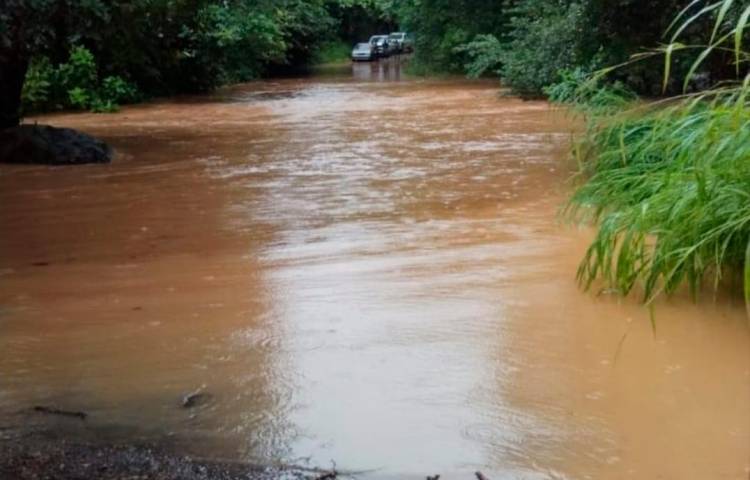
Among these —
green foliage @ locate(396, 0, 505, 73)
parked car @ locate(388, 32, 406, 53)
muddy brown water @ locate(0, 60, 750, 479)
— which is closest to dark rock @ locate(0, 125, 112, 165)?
muddy brown water @ locate(0, 60, 750, 479)

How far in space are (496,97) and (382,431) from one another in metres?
21.6

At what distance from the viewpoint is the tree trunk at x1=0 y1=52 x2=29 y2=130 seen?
1534 centimetres

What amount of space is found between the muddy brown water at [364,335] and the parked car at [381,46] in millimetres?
45692

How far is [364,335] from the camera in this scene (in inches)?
222

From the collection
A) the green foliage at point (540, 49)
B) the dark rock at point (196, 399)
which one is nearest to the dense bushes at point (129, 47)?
the green foliage at point (540, 49)

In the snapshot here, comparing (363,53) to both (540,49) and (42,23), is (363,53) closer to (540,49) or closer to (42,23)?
(540,49)

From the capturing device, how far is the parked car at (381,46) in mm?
56188

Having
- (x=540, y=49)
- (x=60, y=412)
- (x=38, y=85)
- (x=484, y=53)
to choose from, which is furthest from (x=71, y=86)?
(x=60, y=412)

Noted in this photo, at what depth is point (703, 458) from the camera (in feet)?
12.9

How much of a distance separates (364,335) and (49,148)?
9.82m

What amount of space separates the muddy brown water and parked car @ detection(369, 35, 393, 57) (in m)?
45.7

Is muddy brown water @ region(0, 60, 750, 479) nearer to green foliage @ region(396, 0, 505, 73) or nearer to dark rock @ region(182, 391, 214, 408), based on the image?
dark rock @ region(182, 391, 214, 408)

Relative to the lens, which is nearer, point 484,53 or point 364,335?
point 364,335

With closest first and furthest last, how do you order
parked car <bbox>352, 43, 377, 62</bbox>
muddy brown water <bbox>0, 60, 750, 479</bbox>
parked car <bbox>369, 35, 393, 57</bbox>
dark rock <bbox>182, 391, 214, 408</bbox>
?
muddy brown water <bbox>0, 60, 750, 479</bbox> < dark rock <bbox>182, 391, 214, 408</bbox> < parked car <bbox>352, 43, 377, 62</bbox> < parked car <bbox>369, 35, 393, 57</bbox>
